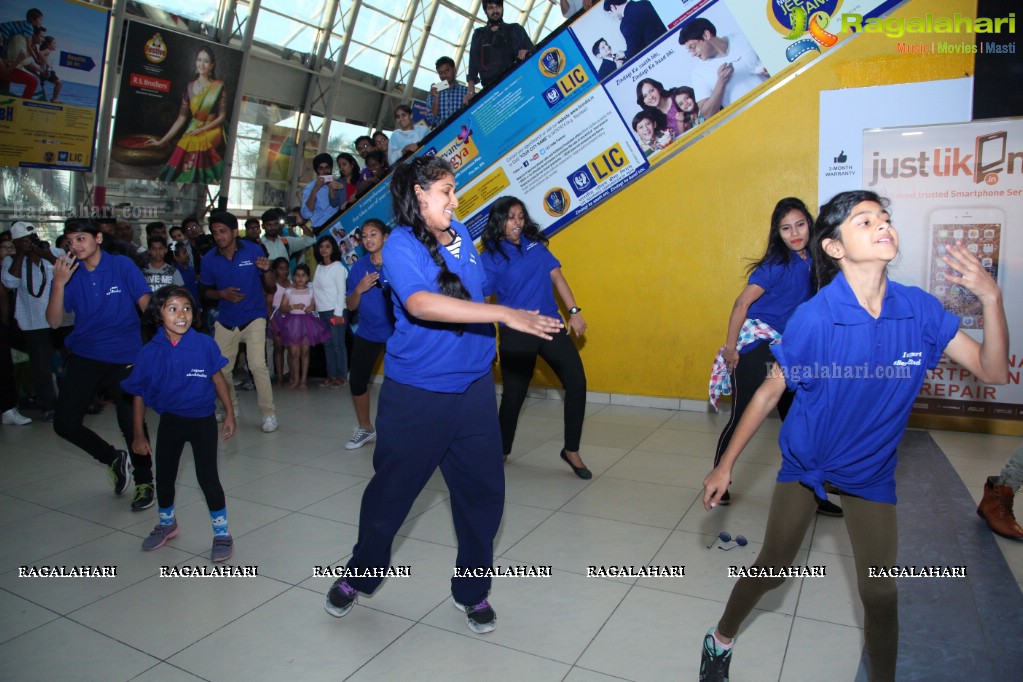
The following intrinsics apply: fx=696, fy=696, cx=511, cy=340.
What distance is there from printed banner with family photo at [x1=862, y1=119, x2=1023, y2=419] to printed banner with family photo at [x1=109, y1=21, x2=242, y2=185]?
9.62 meters

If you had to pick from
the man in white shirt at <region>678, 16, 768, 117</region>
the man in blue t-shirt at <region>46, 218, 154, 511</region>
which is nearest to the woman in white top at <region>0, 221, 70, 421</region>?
the man in blue t-shirt at <region>46, 218, 154, 511</region>

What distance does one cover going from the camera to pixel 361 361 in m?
4.60

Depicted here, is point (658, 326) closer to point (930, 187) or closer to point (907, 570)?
point (930, 187)

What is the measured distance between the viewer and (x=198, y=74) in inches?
420

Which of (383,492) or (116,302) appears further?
(116,302)

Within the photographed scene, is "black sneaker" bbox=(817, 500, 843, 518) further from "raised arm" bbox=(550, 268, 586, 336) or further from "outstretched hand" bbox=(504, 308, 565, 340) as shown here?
"outstretched hand" bbox=(504, 308, 565, 340)

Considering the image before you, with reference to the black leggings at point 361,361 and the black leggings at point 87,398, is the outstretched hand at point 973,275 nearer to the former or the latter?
the black leggings at point 361,361

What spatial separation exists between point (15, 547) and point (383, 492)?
2.09 meters

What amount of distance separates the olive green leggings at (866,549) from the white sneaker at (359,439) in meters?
3.31

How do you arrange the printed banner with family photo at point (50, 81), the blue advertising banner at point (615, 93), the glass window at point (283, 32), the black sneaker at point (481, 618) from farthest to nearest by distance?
the glass window at point (283, 32), the printed banner with family photo at point (50, 81), the blue advertising banner at point (615, 93), the black sneaker at point (481, 618)

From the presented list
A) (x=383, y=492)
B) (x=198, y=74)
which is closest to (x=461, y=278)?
(x=383, y=492)

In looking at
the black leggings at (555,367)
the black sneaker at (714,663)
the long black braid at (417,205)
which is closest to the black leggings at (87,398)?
the black leggings at (555,367)

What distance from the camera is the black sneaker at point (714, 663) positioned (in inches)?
79.7

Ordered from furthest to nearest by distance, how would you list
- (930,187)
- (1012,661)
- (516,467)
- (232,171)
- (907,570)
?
(232,171) → (930,187) → (516,467) → (907,570) → (1012,661)
